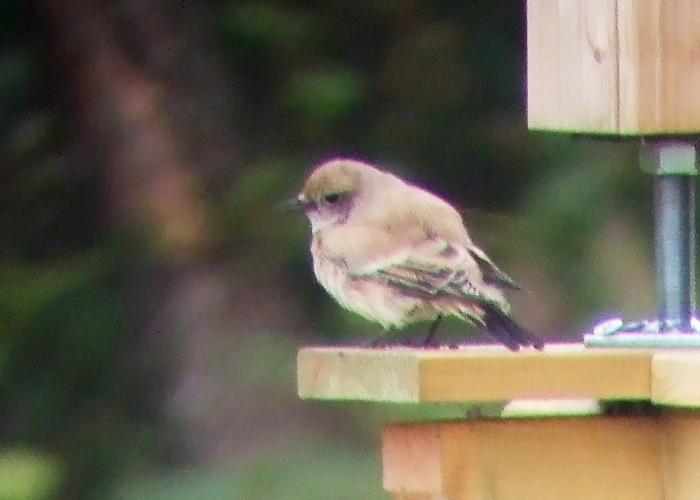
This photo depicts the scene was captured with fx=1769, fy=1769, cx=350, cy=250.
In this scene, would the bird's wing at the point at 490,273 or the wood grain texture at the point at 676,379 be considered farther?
the bird's wing at the point at 490,273

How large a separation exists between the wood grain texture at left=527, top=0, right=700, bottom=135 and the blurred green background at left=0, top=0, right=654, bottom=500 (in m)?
2.69

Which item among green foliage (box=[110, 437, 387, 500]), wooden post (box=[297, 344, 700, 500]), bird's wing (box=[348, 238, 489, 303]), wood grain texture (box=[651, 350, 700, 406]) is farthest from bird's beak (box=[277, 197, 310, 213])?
green foliage (box=[110, 437, 387, 500])

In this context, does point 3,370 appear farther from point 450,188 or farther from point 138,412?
point 450,188

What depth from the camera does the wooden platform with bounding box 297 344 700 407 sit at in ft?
7.76

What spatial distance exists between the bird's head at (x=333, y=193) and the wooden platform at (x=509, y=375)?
756 millimetres

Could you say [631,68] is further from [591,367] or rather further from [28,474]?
[28,474]

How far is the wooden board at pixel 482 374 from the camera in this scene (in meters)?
2.36

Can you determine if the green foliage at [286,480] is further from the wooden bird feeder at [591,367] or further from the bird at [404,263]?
the wooden bird feeder at [591,367]

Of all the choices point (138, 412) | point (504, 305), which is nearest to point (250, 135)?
point (138, 412)

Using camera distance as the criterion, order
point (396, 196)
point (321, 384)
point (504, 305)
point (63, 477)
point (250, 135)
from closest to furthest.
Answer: point (321, 384) → point (504, 305) → point (396, 196) → point (63, 477) → point (250, 135)

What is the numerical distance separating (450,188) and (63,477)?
1529mm

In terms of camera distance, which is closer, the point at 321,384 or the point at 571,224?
the point at 321,384

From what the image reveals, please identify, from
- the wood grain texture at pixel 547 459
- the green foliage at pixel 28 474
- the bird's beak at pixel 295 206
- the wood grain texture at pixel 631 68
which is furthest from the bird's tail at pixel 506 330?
the green foliage at pixel 28 474

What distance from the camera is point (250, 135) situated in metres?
5.70
